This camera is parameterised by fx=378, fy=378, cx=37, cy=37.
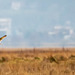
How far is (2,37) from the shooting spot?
18375 mm

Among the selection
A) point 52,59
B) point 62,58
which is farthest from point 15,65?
point 62,58

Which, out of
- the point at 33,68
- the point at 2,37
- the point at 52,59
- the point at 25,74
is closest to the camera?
the point at 2,37

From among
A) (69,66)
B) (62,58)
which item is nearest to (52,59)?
(62,58)

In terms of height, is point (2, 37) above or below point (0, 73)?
above

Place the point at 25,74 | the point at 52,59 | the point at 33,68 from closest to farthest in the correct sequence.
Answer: the point at 25,74 → the point at 33,68 → the point at 52,59

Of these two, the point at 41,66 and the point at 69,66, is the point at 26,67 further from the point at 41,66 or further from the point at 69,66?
the point at 69,66

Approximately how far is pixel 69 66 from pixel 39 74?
14.7 ft

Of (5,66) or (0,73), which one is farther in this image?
(5,66)

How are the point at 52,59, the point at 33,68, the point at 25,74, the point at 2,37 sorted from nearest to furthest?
the point at 2,37 → the point at 25,74 → the point at 33,68 → the point at 52,59

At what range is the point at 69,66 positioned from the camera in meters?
24.1

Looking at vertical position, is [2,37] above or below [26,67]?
above

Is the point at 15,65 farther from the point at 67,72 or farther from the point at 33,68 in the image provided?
the point at 67,72

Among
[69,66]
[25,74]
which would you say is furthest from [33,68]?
[25,74]

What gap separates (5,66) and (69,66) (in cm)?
407
